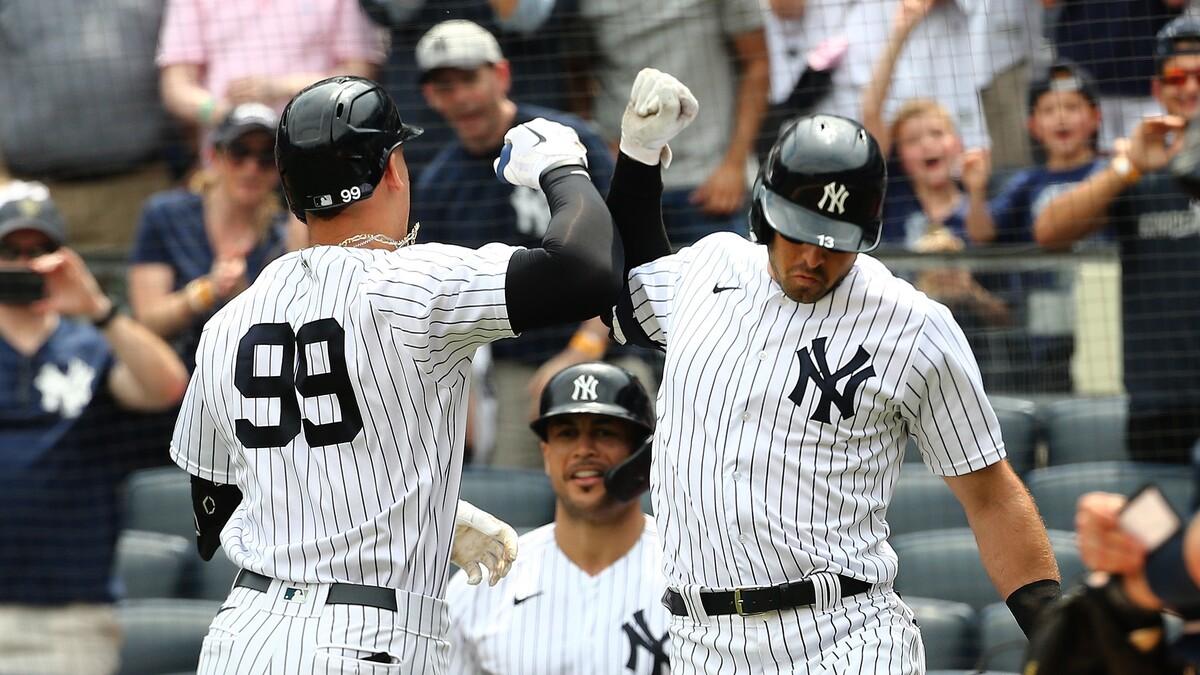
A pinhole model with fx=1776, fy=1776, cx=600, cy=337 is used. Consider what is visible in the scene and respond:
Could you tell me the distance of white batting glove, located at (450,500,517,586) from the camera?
3.49m

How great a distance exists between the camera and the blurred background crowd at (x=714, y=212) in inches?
222

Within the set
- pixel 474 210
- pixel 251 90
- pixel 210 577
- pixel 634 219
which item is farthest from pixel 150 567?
pixel 634 219

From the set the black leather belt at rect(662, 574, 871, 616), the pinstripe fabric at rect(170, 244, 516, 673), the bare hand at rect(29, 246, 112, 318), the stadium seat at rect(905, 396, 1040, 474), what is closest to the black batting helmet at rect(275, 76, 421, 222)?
the pinstripe fabric at rect(170, 244, 516, 673)

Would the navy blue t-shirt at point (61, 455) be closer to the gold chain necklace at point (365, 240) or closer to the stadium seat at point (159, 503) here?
the stadium seat at point (159, 503)

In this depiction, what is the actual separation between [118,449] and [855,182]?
3.57 metres

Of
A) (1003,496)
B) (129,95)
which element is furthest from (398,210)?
(129,95)

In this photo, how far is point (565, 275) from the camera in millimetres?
2986

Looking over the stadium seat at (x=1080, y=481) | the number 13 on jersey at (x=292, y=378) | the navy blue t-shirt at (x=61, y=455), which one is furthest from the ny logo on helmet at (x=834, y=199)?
the navy blue t-shirt at (x=61, y=455)

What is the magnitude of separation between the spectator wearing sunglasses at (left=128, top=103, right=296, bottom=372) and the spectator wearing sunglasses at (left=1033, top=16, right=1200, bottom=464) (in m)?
2.76

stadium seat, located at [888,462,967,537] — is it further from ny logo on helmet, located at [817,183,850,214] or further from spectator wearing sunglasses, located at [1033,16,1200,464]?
ny logo on helmet, located at [817,183,850,214]

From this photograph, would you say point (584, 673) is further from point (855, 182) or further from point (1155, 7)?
point (1155, 7)

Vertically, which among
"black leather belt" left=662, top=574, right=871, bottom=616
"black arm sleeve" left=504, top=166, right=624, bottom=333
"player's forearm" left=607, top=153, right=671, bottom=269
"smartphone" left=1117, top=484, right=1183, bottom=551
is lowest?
"black leather belt" left=662, top=574, right=871, bottom=616

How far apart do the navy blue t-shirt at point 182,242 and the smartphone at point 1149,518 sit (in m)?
4.30

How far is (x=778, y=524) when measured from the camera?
324 cm
